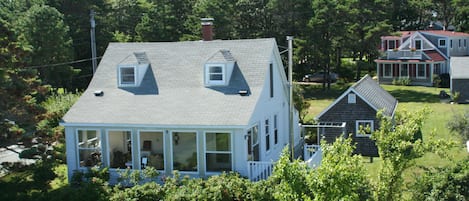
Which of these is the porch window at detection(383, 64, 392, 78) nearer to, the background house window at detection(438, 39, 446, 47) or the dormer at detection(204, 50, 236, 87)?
the background house window at detection(438, 39, 446, 47)

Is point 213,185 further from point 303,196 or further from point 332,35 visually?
point 332,35

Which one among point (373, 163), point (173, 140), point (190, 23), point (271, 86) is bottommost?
point (373, 163)

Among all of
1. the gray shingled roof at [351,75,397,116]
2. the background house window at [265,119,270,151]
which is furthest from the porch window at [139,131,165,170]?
the gray shingled roof at [351,75,397,116]

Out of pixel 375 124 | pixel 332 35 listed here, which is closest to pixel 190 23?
pixel 332 35

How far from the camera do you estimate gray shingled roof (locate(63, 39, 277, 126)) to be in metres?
20.4

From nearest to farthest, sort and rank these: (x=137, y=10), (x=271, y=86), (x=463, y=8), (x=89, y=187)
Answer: (x=89, y=187), (x=271, y=86), (x=137, y=10), (x=463, y=8)

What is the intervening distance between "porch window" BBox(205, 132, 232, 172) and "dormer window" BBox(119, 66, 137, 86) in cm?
443

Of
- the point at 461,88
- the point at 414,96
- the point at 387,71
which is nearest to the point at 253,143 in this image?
the point at 461,88

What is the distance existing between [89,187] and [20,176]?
4532 mm

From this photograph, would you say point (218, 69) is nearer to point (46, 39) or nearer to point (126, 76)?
point (126, 76)

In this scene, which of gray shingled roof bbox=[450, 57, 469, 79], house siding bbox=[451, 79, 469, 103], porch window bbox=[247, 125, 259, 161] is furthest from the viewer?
gray shingled roof bbox=[450, 57, 469, 79]

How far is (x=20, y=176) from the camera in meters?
21.8

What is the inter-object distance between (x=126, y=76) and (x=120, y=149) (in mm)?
2877

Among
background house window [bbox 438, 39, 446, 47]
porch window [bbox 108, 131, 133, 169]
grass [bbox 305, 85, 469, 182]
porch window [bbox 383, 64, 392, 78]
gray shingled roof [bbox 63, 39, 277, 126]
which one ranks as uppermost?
background house window [bbox 438, 39, 446, 47]
